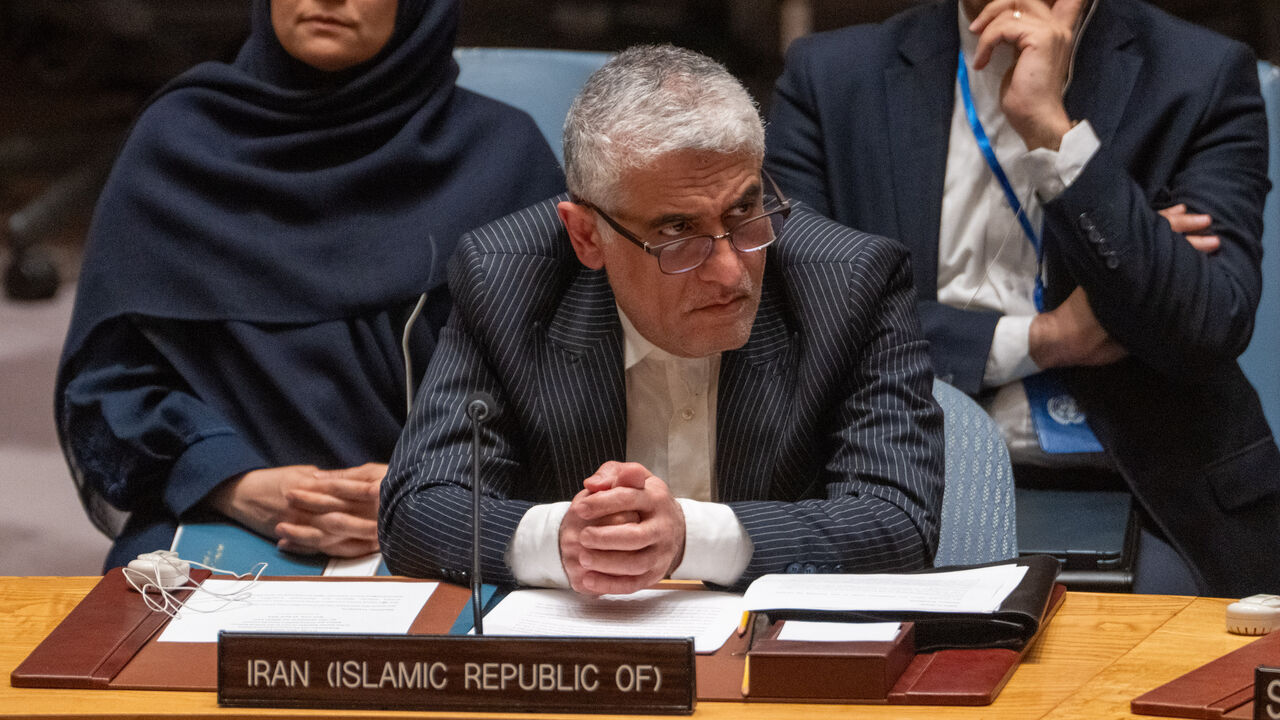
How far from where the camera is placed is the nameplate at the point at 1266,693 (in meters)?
1.19

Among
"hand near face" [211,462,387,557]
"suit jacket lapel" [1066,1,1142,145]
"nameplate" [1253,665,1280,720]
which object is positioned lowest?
"hand near face" [211,462,387,557]

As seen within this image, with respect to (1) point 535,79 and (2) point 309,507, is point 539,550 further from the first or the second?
(1) point 535,79

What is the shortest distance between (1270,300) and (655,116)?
1359 millimetres

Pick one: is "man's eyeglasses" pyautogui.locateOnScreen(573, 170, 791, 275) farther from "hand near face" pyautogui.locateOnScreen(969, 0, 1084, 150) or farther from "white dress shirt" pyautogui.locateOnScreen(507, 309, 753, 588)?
"hand near face" pyautogui.locateOnScreen(969, 0, 1084, 150)

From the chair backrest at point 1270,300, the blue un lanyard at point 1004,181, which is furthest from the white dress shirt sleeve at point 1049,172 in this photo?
the chair backrest at point 1270,300

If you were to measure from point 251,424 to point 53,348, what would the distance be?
2.79 metres

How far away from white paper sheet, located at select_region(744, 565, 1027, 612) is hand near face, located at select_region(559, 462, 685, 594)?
4.4 inches

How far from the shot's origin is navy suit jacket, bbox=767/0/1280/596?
218 centimetres

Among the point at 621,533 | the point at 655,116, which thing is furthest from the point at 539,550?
the point at 655,116

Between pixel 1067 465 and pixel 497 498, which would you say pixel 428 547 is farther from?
pixel 1067 465

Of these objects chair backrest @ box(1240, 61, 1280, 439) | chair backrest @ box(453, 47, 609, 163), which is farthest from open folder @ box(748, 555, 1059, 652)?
chair backrest @ box(453, 47, 609, 163)

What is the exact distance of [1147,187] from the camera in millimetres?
2332

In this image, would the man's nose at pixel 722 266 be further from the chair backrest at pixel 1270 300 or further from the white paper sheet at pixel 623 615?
the chair backrest at pixel 1270 300

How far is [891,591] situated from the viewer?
4.89ft
